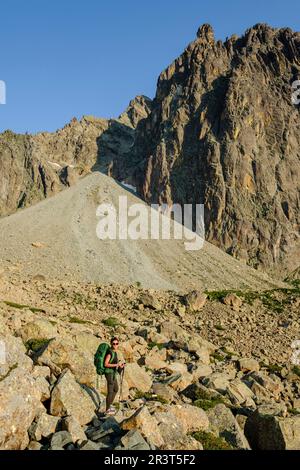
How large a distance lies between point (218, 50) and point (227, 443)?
173433 mm

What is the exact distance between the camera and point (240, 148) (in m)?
136

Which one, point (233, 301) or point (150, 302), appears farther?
point (233, 301)

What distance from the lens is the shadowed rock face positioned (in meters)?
131

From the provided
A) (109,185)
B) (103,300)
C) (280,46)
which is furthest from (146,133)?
(103,300)

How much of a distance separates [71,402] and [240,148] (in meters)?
132

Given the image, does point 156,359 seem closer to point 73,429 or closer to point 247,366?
point 247,366

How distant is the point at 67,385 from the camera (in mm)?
13070

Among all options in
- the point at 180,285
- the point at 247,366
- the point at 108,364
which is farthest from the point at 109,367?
the point at 180,285

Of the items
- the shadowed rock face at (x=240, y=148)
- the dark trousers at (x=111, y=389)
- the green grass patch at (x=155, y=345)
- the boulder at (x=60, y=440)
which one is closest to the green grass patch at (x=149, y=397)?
the dark trousers at (x=111, y=389)

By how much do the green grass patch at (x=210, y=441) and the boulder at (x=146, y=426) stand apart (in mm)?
1701

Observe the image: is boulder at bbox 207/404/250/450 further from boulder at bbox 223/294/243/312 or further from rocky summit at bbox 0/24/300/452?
boulder at bbox 223/294/243/312

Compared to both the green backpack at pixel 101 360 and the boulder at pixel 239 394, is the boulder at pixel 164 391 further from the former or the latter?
the green backpack at pixel 101 360

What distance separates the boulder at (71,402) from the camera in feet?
40.4

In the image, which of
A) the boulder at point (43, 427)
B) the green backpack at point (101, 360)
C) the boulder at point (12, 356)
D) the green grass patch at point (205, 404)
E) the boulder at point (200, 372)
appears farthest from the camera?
the boulder at point (200, 372)
